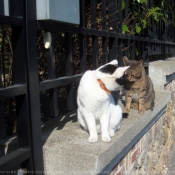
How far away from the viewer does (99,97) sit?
1922 mm

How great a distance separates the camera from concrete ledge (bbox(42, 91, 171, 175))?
1748 millimetres

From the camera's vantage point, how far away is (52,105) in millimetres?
2203

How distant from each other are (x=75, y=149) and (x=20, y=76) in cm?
61

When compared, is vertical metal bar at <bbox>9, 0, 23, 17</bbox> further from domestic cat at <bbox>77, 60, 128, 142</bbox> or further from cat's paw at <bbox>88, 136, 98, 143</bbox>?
cat's paw at <bbox>88, 136, 98, 143</bbox>

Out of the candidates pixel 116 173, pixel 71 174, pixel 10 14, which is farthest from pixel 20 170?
pixel 10 14

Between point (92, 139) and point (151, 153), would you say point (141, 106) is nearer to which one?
point (151, 153)

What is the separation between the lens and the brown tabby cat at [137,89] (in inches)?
111

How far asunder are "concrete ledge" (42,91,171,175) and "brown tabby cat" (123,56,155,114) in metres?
0.60

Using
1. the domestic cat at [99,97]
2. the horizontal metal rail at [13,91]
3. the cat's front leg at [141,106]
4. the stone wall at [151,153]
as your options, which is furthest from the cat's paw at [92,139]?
the cat's front leg at [141,106]

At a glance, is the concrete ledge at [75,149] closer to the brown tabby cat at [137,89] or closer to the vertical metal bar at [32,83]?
the vertical metal bar at [32,83]

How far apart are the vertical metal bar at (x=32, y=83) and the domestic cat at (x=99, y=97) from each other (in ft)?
1.23

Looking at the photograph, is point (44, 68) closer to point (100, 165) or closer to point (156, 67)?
point (100, 165)

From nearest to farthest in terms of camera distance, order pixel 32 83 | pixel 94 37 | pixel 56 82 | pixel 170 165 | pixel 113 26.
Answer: pixel 32 83, pixel 56 82, pixel 94 37, pixel 113 26, pixel 170 165

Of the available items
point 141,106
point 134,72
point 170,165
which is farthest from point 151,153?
point 134,72
